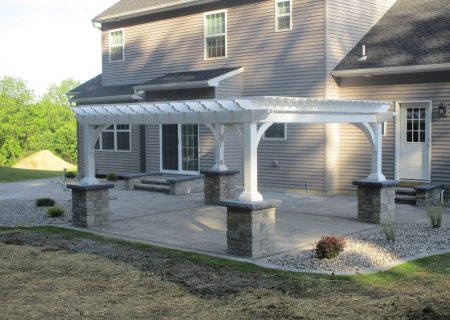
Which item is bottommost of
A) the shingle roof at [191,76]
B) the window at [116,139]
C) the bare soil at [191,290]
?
the bare soil at [191,290]

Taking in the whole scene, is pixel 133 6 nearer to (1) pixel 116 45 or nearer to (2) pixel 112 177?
(1) pixel 116 45

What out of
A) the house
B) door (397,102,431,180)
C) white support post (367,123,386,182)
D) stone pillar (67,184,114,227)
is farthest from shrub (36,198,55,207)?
door (397,102,431,180)

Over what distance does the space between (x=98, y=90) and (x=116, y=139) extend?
7.67ft

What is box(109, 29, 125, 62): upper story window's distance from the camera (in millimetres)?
22172

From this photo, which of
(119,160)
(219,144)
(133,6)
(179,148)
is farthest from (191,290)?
(133,6)

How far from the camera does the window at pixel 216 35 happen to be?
1847 centimetres

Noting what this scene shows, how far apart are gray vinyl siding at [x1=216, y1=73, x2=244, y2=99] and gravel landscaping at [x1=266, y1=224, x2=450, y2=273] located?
7.72 metres

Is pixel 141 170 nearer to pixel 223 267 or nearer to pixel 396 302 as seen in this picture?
pixel 223 267

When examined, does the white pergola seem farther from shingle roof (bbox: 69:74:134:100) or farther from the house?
shingle roof (bbox: 69:74:134:100)

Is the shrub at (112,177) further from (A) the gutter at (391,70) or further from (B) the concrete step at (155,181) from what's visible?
(A) the gutter at (391,70)

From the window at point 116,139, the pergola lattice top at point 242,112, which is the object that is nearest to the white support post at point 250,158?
the pergola lattice top at point 242,112

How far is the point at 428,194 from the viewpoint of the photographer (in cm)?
1393

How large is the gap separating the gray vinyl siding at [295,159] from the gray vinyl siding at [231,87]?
72.5 inches

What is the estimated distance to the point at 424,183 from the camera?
15055 millimetres
